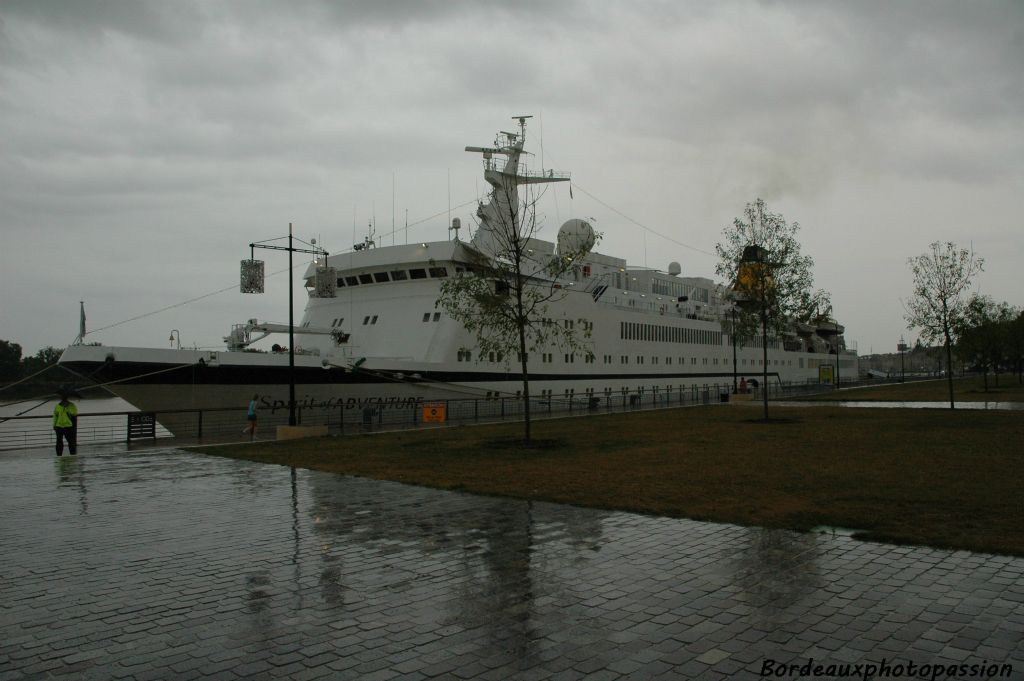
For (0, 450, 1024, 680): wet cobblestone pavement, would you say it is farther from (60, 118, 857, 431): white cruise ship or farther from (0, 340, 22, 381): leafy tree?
(0, 340, 22, 381): leafy tree

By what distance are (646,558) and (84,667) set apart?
4710mm

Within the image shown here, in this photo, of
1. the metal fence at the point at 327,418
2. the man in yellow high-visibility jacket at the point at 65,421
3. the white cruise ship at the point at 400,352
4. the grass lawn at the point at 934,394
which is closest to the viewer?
the man in yellow high-visibility jacket at the point at 65,421

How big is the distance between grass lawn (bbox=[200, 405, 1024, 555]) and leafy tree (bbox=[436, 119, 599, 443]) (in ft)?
8.78

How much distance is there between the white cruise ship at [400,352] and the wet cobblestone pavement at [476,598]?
10.4 metres

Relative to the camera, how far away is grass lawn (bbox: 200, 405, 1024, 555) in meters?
8.48

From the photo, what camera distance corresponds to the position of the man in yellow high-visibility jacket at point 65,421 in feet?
52.9

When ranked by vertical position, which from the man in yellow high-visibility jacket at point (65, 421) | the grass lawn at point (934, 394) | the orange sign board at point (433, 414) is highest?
the man in yellow high-visibility jacket at point (65, 421)

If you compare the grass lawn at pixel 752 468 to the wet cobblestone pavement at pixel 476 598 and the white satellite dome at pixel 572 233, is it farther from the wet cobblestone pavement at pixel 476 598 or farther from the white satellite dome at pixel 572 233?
the white satellite dome at pixel 572 233

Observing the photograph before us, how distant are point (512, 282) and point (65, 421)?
511 inches

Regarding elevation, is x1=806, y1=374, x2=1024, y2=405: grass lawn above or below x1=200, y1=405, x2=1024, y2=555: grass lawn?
below

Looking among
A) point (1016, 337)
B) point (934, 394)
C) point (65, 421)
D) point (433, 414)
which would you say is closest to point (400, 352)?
point (433, 414)

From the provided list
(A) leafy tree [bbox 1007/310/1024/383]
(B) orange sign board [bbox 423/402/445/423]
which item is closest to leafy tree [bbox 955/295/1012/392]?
(A) leafy tree [bbox 1007/310/1024/383]

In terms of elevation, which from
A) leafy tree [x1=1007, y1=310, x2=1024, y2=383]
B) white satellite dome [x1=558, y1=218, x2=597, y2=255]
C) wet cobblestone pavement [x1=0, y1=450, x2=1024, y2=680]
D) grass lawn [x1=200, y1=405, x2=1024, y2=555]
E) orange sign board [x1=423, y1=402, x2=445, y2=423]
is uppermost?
white satellite dome [x1=558, y1=218, x2=597, y2=255]

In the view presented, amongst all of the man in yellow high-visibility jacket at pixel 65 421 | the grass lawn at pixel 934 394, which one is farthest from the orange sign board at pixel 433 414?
the grass lawn at pixel 934 394
